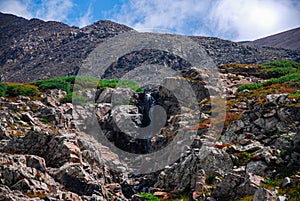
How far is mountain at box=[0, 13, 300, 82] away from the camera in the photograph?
126 metres

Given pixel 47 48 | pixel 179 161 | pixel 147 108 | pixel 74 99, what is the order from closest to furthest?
pixel 179 161
pixel 147 108
pixel 74 99
pixel 47 48

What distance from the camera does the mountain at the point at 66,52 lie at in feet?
414

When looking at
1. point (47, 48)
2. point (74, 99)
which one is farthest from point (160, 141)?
point (47, 48)

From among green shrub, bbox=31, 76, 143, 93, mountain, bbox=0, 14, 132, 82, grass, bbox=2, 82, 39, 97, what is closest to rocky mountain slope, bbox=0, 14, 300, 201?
grass, bbox=2, 82, 39, 97

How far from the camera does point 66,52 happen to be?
509 feet

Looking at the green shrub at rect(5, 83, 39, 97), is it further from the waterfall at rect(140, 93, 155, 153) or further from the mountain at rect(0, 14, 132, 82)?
the mountain at rect(0, 14, 132, 82)

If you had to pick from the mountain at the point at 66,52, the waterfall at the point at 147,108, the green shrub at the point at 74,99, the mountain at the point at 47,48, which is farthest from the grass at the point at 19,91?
the mountain at the point at 47,48

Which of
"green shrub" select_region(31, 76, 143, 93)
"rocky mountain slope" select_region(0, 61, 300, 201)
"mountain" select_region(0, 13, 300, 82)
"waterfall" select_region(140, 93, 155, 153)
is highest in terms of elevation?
"mountain" select_region(0, 13, 300, 82)

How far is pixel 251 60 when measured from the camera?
118 metres

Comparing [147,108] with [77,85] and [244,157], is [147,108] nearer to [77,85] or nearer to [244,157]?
[77,85]

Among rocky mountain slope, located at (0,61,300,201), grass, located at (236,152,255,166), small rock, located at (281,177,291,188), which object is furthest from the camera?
grass, located at (236,152,255,166)

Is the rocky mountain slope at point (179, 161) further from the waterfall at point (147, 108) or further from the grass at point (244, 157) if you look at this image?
the waterfall at point (147, 108)

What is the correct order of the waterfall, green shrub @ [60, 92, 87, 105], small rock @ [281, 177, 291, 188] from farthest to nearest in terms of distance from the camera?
green shrub @ [60, 92, 87, 105]
the waterfall
small rock @ [281, 177, 291, 188]

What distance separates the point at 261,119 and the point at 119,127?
79.3ft
